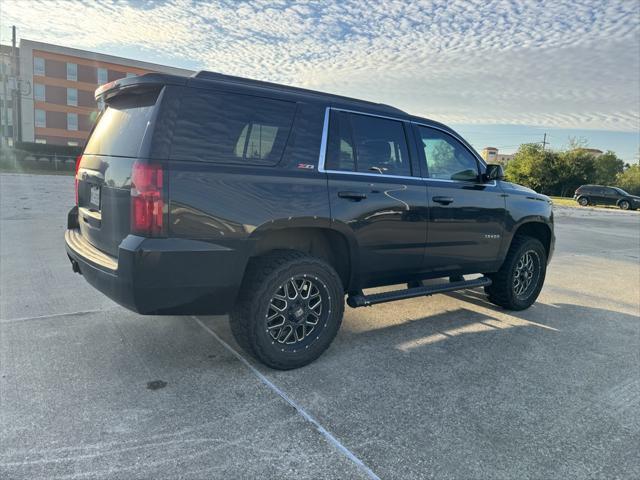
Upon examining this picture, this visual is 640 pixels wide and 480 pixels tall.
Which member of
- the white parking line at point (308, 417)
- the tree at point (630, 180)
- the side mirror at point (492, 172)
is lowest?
the white parking line at point (308, 417)

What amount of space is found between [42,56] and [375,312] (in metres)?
57.0

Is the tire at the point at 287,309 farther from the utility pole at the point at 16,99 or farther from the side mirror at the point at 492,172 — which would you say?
the utility pole at the point at 16,99

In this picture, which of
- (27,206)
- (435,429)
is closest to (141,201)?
(435,429)

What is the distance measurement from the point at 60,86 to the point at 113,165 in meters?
56.3

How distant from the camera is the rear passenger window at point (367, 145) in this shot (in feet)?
12.0

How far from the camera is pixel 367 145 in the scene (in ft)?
12.6

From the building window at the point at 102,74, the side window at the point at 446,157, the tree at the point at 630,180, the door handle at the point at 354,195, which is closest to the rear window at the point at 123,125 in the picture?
the door handle at the point at 354,195

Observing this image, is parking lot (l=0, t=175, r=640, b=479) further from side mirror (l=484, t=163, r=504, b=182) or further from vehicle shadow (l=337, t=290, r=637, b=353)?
side mirror (l=484, t=163, r=504, b=182)

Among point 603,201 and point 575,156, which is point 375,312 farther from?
point 575,156

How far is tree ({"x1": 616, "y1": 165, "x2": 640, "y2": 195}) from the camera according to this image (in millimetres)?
55237

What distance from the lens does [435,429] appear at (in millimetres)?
2736

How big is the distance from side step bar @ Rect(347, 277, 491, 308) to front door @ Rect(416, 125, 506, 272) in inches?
5.8

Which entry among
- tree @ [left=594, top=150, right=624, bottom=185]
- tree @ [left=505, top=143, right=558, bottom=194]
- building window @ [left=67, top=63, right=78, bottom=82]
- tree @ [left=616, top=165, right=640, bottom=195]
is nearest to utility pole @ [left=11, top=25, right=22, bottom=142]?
building window @ [left=67, top=63, right=78, bottom=82]

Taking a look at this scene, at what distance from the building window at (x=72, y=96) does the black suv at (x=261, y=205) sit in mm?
55152
